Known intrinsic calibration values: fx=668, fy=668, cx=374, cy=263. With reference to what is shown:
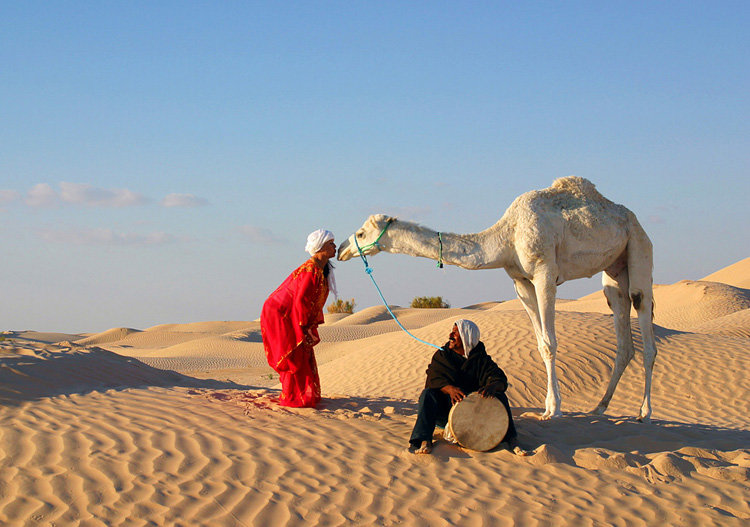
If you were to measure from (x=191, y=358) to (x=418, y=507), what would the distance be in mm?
22116

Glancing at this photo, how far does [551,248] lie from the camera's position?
317 inches

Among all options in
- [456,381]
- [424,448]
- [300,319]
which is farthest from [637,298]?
[300,319]

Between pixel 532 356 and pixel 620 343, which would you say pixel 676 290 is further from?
pixel 620 343

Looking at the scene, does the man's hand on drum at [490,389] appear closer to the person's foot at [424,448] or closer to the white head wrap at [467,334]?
the white head wrap at [467,334]

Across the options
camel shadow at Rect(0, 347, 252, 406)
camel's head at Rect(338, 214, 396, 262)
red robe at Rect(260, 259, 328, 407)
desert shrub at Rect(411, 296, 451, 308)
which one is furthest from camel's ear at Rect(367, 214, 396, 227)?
desert shrub at Rect(411, 296, 451, 308)

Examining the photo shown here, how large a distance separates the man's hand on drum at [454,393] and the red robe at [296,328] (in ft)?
6.21

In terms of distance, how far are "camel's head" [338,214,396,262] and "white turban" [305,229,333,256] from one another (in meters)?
0.21

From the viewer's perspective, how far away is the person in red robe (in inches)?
312

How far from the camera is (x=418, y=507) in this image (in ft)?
17.7

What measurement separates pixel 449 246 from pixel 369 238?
3.23 feet

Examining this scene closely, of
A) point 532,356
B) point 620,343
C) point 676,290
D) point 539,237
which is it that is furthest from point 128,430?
point 676,290

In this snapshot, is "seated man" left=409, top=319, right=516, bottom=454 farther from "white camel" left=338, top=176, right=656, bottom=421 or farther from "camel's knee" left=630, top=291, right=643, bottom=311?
"camel's knee" left=630, top=291, right=643, bottom=311

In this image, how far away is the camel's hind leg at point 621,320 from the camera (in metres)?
9.06

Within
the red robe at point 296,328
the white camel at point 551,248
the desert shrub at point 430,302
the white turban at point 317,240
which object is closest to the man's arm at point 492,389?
the white camel at point 551,248
